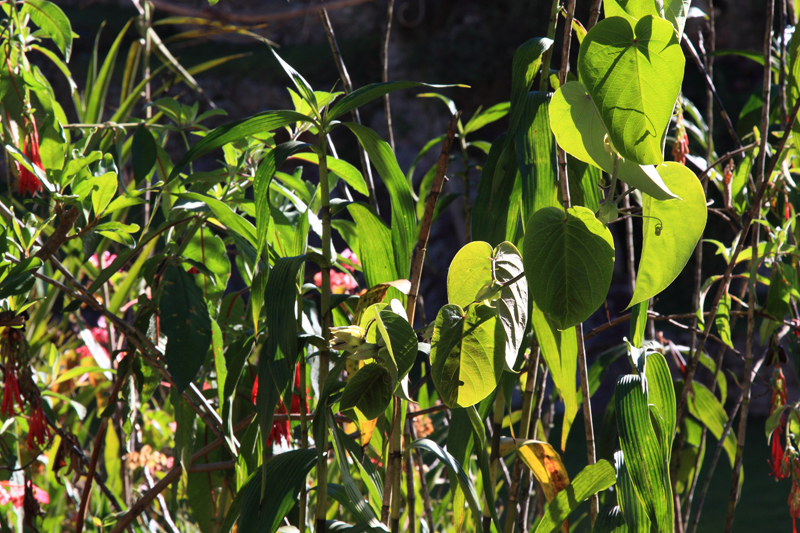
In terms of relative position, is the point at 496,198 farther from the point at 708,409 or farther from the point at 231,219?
the point at 708,409

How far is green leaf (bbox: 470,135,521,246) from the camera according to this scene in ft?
0.97

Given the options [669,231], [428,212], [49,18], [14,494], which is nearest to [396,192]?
[428,212]

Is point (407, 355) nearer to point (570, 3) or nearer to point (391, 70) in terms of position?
point (570, 3)

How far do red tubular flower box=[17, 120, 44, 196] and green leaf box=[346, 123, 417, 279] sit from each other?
0.28 meters

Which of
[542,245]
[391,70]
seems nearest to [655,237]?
[542,245]

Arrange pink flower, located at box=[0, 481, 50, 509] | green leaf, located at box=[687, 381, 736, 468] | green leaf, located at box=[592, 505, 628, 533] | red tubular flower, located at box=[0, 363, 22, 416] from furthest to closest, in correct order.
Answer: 1. pink flower, located at box=[0, 481, 50, 509]
2. green leaf, located at box=[687, 381, 736, 468]
3. red tubular flower, located at box=[0, 363, 22, 416]
4. green leaf, located at box=[592, 505, 628, 533]

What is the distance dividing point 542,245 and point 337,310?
23cm

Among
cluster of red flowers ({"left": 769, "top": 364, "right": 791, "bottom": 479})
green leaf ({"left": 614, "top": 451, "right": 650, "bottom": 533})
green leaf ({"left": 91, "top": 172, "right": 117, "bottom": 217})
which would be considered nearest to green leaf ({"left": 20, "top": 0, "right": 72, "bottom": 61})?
green leaf ({"left": 91, "top": 172, "right": 117, "bottom": 217})

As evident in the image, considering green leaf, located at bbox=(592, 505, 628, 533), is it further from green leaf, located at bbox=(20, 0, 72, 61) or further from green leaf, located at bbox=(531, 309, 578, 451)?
green leaf, located at bbox=(20, 0, 72, 61)

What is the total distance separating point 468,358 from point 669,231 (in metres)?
0.09

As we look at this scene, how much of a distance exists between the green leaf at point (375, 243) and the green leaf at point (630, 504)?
15 cm

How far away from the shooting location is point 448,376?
0.25m

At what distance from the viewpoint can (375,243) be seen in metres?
0.34

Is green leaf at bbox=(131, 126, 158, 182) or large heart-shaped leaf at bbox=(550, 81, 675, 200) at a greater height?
large heart-shaped leaf at bbox=(550, 81, 675, 200)
